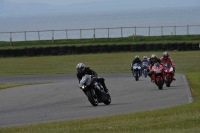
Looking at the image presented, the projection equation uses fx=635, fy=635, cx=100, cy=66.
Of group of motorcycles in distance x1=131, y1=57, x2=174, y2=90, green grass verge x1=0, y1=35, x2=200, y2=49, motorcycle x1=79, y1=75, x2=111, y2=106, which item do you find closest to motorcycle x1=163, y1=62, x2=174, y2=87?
group of motorcycles in distance x1=131, y1=57, x2=174, y2=90

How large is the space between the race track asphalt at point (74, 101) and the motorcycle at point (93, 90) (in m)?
0.25

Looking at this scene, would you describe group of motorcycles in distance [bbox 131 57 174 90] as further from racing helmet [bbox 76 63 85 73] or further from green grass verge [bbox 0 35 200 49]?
green grass verge [bbox 0 35 200 49]

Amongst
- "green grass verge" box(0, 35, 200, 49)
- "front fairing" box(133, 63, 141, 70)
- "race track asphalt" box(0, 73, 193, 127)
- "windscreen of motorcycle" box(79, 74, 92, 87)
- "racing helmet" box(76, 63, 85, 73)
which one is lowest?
"race track asphalt" box(0, 73, 193, 127)

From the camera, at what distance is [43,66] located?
45.4m

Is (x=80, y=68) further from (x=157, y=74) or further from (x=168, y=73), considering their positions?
(x=168, y=73)

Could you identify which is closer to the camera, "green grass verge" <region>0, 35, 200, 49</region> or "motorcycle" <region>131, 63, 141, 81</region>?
"motorcycle" <region>131, 63, 141, 81</region>

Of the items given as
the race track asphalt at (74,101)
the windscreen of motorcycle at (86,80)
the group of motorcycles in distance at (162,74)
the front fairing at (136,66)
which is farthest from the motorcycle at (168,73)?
the windscreen of motorcycle at (86,80)

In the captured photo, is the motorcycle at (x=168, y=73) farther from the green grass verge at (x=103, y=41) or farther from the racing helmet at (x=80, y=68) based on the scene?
the green grass verge at (x=103, y=41)

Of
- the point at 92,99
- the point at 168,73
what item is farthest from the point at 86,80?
the point at 168,73

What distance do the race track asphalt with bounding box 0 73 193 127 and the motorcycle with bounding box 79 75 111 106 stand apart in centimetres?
25

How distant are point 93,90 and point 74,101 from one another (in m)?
2.89

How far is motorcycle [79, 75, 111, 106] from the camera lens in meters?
18.5

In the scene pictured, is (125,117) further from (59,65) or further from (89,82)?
(59,65)

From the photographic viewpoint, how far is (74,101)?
2169 cm
